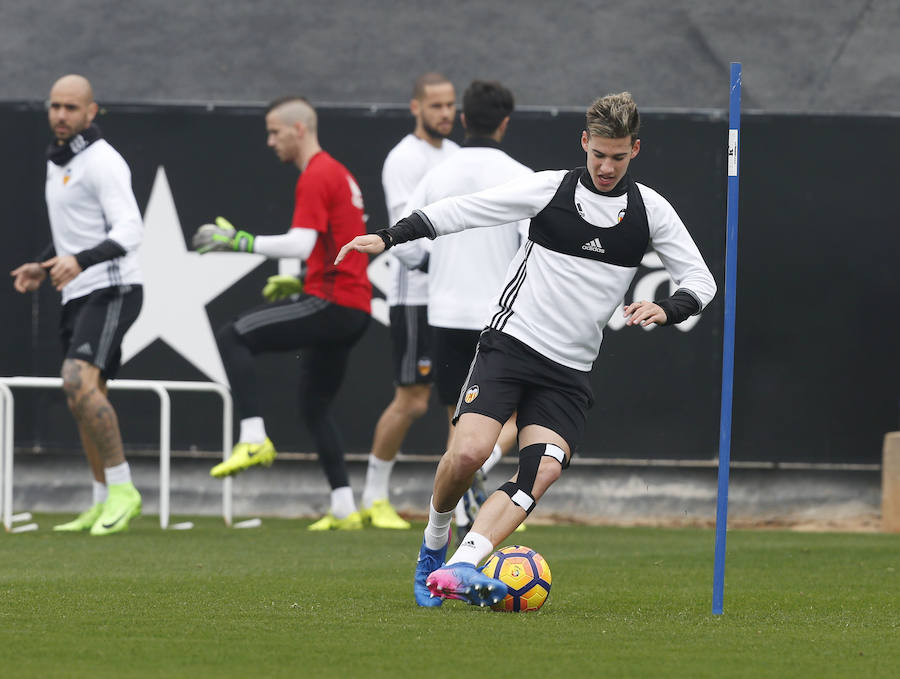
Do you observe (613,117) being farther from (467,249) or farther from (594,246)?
(467,249)

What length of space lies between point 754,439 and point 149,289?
460 centimetres

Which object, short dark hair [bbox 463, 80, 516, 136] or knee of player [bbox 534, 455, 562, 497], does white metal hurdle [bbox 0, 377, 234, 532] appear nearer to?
short dark hair [bbox 463, 80, 516, 136]

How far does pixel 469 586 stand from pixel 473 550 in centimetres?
19

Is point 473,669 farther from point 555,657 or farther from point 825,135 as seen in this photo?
point 825,135

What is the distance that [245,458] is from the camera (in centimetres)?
943

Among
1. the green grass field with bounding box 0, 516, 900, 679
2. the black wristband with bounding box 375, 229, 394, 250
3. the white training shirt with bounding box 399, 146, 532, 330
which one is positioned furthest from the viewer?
the white training shirt with bounding box 399, 146, 532, 330

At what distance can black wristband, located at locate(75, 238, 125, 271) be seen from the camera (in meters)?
9.36

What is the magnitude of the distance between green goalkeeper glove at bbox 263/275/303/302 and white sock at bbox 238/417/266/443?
3.17ft

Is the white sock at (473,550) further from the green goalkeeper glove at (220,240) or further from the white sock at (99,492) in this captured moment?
the white sock at (99,492)

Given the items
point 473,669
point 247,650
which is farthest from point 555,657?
point 247,650

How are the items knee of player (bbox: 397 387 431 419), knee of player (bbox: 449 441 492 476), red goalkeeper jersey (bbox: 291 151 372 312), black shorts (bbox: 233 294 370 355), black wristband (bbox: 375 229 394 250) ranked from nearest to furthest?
black wristband (bbox: 375 229 394 250)
knee of player (bbox: 449 441 492 476)
black shorts (bbox: 233 294 370 355)
red goalkeeper jersey (bbox: 291 151 372 312)
knee of player (bbox: 397 387 431 419)

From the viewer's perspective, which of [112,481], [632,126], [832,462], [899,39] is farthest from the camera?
[899,39]

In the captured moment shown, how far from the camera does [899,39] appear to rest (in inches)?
520

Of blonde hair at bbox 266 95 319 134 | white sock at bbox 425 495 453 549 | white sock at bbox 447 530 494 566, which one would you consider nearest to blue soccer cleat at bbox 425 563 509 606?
white sock at bbox 447 530 494 566
